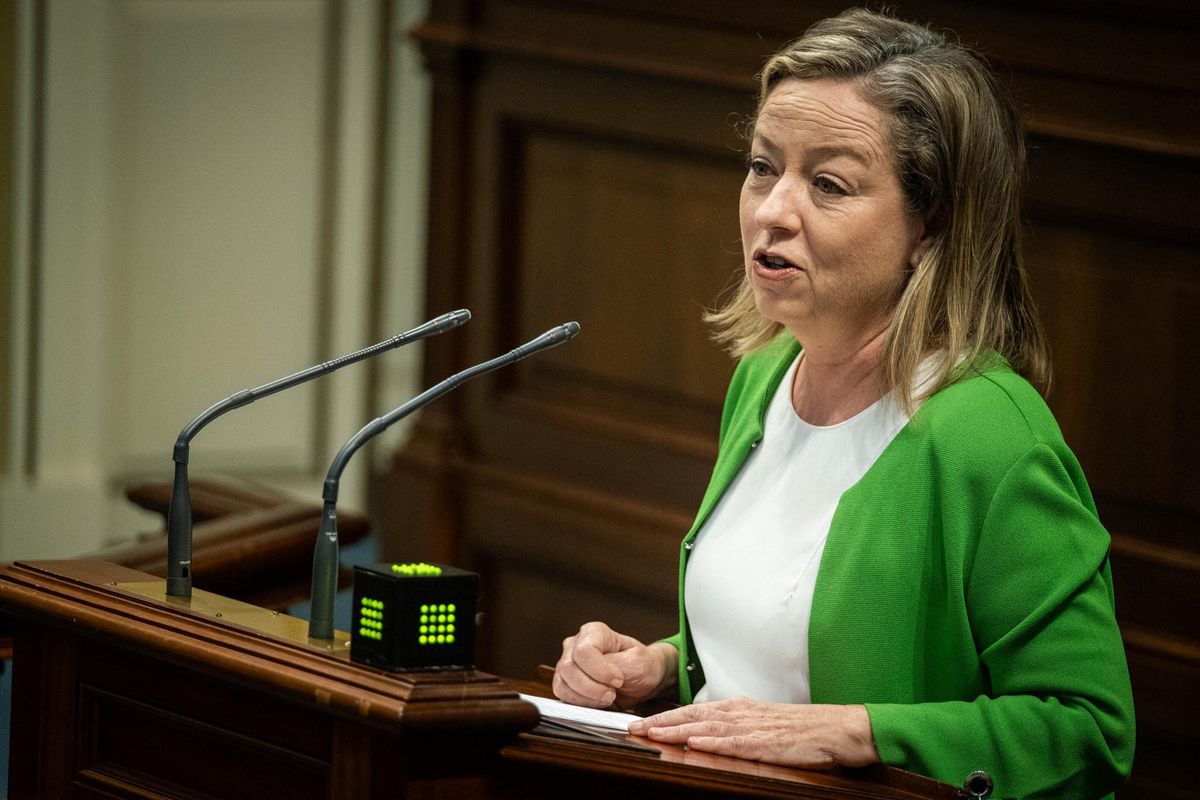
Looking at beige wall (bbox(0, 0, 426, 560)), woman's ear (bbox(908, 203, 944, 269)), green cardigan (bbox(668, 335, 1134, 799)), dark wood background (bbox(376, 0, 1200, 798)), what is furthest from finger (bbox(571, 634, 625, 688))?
beige wall (bbox(0, 0, 426, 560))

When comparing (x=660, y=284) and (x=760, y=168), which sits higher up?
(x=760, y=168)

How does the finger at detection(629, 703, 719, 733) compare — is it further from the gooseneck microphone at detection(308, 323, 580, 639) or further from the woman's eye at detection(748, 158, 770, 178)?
the woman's eye at detection(748, 158, 770, 178)

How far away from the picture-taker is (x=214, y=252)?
561 cm

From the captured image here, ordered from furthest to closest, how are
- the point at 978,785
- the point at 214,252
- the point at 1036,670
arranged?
the point at 214,252 → the point at 1036,670 → the point at 978,785

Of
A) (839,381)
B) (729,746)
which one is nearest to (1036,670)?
(729,746)

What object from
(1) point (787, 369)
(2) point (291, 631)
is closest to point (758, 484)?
(1) point (787, 369)

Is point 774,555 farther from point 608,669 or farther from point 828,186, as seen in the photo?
point 828,186

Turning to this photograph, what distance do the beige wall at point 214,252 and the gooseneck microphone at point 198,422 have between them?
341 cm

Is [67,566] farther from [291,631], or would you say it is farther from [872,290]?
[872,290]

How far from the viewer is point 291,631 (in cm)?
176

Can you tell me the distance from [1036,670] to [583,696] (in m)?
0.55

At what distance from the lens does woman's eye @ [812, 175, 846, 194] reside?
2.06m

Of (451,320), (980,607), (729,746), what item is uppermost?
(451,320)

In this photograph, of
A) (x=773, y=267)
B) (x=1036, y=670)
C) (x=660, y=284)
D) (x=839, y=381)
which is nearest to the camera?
(x=1036, y=670)
